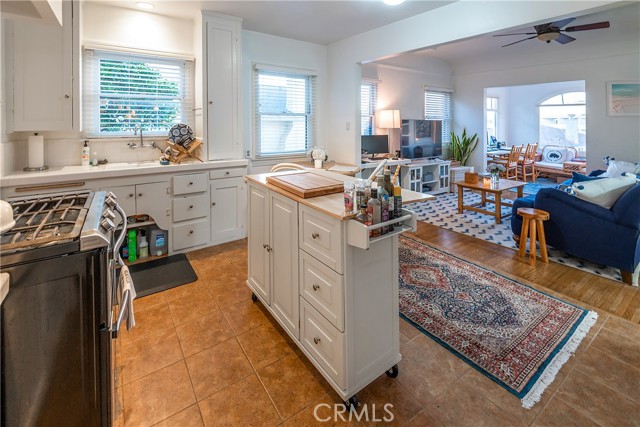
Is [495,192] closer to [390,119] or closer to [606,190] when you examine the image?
[606,190]

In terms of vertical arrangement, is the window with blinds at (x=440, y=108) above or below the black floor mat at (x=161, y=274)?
above

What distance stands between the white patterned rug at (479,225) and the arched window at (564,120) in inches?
Answer: 221

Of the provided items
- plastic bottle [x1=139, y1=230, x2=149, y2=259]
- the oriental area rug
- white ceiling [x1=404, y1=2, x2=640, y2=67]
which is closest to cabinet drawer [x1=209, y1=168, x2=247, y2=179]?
plastic bottle [x1=139, y1=230, x2=149, y2=259]

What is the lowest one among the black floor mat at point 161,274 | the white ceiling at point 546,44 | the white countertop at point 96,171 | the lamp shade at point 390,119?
the black floor mat at point 161,274

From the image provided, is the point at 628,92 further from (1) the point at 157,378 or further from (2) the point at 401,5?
(1) the point at 157,378

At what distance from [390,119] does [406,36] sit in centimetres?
207

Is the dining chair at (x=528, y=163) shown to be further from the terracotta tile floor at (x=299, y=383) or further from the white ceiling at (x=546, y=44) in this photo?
the terracotta tile floor at (x=299, y=383)

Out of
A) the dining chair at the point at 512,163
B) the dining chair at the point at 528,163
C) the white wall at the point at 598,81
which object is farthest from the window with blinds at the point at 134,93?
the dining chair at the point at 528,163

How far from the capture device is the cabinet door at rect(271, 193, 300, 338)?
184 cm

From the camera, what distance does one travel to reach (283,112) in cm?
454

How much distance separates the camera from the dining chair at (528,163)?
7930 millimetres

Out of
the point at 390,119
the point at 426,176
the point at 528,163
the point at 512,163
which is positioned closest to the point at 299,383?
the point at 390,119

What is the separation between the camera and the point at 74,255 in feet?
3.38

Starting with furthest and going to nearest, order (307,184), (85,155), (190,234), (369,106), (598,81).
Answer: (369,106)
(598,81)
(190,234)
(85,155)
(307,184)
